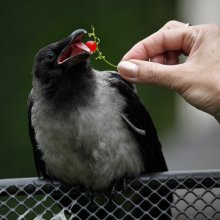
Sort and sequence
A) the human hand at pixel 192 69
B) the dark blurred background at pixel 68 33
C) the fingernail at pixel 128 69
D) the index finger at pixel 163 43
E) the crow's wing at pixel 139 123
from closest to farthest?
the human hand at pixel 192 69, the fingernail at pixel 128 69, the index finger at pixel 163 43, the crow's wing at pixel 139 123, the dark blurred background at pixel 68 33

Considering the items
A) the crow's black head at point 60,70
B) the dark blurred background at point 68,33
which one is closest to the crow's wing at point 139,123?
the crow's black head at point 60,70

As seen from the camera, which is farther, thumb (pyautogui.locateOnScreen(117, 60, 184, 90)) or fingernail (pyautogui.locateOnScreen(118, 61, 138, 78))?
fingernail (pyautogui.locateOnScreen(118, 61, 138, 78))

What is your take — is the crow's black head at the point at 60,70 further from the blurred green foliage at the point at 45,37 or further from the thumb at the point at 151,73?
the blurred green foliage at the point at 45,37

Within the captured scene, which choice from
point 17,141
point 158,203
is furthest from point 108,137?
point 17,141

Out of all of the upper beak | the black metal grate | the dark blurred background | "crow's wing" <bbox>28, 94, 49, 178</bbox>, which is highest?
the upper beak

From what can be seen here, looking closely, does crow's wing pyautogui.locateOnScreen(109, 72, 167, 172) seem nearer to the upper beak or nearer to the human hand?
the upper beak

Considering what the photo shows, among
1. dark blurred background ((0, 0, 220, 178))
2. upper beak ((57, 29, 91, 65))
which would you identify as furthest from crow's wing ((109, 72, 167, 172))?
dark blurred background ((0, 0, 220, 178))

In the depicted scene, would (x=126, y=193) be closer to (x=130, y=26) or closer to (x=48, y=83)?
(x=48, y=83)
